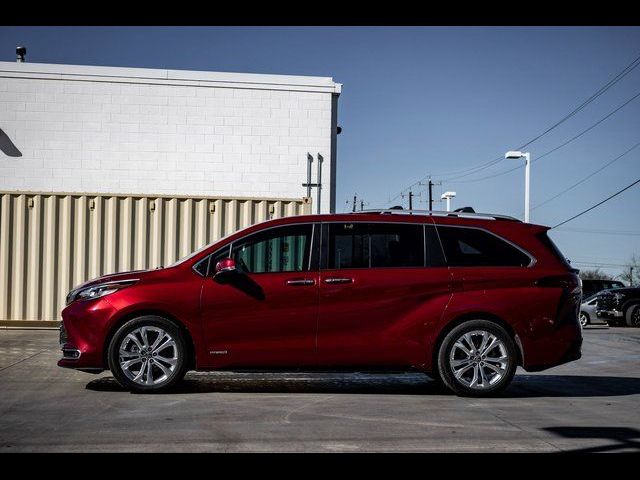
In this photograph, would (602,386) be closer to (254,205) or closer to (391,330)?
(391,330)

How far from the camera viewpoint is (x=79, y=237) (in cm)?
1546

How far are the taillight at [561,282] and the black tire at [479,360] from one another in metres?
0.64

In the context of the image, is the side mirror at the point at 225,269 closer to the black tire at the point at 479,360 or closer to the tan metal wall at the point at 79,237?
the black tire at the point at 479,360

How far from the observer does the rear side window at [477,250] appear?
27.9 feet

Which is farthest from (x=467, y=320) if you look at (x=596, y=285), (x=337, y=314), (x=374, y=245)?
(x=596, y=285)

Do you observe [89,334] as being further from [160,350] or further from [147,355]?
[160,350]

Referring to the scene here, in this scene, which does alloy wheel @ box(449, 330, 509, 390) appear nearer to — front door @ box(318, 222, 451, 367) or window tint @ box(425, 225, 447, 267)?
front door @ box(318, 222, 451, 367)

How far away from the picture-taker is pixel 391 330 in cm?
827

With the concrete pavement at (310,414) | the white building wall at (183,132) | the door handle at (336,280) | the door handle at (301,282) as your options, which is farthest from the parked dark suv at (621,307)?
the door handle at (301,282)

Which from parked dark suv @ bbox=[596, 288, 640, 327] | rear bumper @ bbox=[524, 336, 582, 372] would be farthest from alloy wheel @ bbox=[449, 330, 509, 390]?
parked dark suv @ bbox=[596, 288, 640, 327]

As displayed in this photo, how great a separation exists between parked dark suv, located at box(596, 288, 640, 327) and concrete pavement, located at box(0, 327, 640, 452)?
53.0 ft

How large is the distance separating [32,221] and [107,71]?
4516 mm

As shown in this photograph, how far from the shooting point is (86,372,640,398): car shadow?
8.81 metres
